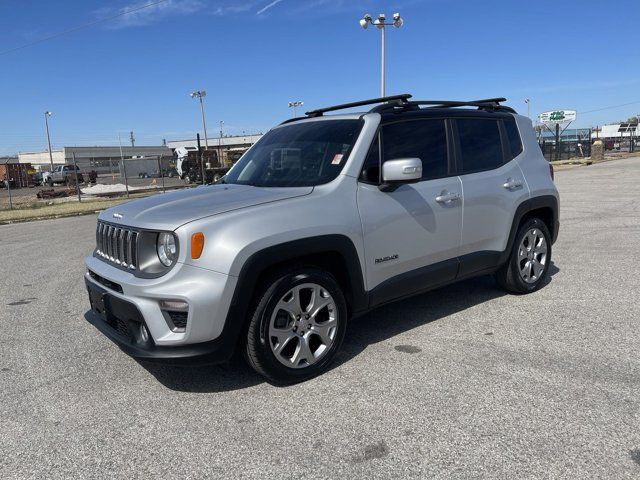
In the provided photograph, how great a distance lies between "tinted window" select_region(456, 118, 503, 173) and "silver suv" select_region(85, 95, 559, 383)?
0.05 ft

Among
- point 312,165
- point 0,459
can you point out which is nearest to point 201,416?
point 0,459

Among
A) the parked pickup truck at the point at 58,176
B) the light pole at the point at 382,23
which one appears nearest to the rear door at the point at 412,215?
the light pole at the point at 382,23

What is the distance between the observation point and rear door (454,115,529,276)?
470 centimetres

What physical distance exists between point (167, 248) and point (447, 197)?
2342mm

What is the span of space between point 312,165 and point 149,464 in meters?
2.39

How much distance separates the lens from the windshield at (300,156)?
4.05 meters

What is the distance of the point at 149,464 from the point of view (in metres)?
2.80

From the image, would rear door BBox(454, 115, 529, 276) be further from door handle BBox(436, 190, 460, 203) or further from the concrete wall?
the concrete wall

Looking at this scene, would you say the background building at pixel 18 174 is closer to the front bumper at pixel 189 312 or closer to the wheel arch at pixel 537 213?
the wheel arch at pixel 537 213

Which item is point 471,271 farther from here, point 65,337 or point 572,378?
point 65,337

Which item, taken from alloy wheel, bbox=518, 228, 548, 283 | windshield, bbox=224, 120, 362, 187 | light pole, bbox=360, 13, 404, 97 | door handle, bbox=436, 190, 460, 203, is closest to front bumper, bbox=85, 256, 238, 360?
windshield, bbox=224, 120, 362, 187

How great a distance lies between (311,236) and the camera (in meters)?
3.56

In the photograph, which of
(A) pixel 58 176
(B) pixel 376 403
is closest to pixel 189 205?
(B) pixel 376 403

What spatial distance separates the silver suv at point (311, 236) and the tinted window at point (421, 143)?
0.5 inches
